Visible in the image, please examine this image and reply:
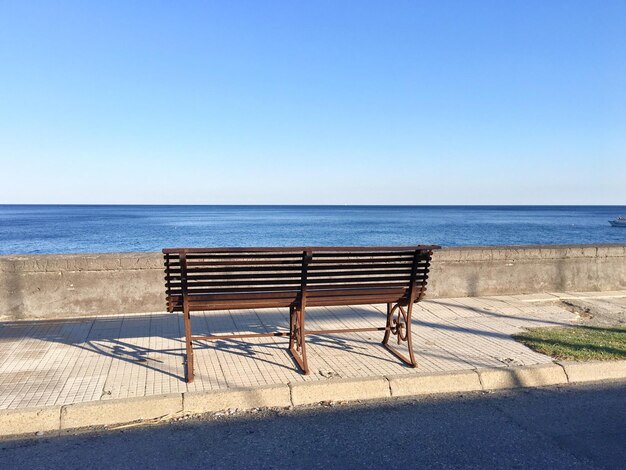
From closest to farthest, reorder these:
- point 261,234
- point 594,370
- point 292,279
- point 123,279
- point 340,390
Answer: point 340,390 < point 594,370 < point 292,279 < point 123,279 < point 261,234

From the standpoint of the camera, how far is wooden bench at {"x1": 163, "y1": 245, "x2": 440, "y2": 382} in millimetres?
4809

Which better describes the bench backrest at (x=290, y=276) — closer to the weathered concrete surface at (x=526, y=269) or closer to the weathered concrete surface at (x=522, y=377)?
the weathered concrete surface at (x=522, y=377)

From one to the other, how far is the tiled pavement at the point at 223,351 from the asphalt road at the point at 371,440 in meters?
0.52

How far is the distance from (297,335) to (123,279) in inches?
116

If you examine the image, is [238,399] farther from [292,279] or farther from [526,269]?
[526,269]

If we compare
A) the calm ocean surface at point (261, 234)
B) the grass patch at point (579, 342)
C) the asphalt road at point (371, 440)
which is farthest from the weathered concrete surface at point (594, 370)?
the calm ocean surface at point (261, 234)

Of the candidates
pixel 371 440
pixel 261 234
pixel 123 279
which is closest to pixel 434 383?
pixel 371 440

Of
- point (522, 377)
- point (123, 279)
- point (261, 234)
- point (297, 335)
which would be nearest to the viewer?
point (522, 377)

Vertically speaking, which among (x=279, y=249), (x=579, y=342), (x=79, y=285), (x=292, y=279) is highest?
(x=279, y=249)

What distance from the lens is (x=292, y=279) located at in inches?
214

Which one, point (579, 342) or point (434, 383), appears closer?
point (434, 383)

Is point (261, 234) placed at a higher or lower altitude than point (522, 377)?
lower

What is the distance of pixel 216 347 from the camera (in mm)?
5859

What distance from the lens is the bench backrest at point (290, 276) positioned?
480cm
